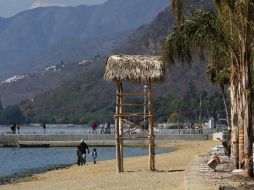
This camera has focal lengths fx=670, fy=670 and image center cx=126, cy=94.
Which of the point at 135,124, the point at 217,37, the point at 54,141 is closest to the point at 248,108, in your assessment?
the point at 217,37

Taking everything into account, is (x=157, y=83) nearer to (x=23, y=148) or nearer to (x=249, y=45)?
(x=249, y=45)

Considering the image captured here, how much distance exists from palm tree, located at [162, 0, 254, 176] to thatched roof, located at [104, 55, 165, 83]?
408 centimetres

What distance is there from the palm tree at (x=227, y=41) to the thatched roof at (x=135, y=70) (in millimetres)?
4085

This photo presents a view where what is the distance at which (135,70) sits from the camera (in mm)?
21344

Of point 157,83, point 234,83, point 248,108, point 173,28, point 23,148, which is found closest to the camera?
point 248,108

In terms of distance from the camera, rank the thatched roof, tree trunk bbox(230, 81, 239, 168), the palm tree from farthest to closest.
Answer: the thatched roof < tree trunk bbox(230, 81, 239, 168) < the palm tree

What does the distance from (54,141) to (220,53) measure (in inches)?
1976

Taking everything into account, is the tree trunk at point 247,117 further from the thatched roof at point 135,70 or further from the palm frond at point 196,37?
the thatched roof at point 135,70

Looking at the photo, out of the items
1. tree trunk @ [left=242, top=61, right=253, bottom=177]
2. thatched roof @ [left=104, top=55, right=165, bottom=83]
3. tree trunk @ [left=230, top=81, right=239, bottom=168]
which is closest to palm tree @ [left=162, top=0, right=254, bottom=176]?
tree trunk @ [left=242, top=61, right=253, bottom=177]

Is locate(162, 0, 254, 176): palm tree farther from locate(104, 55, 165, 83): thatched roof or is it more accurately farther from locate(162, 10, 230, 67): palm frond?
locate(104, 55, 165, 83): thatched roof

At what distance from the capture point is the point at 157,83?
21.4 metres

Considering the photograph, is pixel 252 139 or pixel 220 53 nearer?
pixel 252 139

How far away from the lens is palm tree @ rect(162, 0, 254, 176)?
→ 49.3 ft

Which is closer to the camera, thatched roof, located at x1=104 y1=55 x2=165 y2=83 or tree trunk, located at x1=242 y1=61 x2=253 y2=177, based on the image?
tree trunk, located at x1=242 y1=61 x2=253 y2=177
